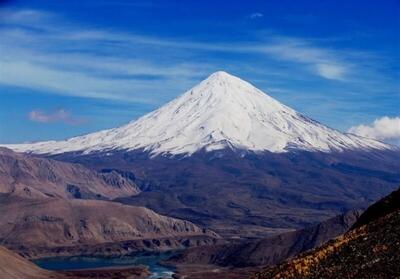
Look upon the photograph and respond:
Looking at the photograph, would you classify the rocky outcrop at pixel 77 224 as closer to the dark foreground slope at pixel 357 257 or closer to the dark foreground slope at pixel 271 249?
the dark foreground slope at pixel 271 249

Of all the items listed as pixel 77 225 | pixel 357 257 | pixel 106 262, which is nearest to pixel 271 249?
pixel 106 262

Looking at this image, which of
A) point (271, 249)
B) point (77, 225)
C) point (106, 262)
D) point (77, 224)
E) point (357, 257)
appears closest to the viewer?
point (357, 257)

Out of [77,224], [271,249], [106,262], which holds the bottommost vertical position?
[106,262]

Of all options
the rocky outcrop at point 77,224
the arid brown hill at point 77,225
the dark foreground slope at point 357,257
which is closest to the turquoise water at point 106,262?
the arid brown hill at point 77,225

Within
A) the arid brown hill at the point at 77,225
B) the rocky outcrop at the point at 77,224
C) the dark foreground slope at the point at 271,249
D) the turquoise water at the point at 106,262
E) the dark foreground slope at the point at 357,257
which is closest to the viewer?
the dark foreground slope at the point at 357,257

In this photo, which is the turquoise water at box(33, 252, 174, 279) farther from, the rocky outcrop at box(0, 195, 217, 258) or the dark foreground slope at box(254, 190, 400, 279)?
the dark foreground slope at box(254, 190, 400, 279)

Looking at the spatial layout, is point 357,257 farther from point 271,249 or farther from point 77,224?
point 77,224

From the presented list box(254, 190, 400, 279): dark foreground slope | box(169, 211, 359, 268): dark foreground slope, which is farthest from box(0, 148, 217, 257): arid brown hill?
box(254, 190, 400, 279): dark foreground slope
